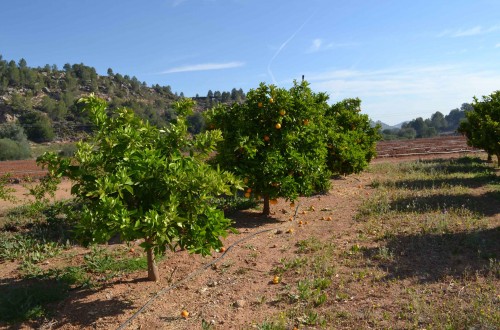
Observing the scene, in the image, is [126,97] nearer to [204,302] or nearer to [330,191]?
[330,191]

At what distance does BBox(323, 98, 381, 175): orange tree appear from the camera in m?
13.2

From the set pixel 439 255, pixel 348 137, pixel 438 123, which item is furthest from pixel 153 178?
pixel 438 123

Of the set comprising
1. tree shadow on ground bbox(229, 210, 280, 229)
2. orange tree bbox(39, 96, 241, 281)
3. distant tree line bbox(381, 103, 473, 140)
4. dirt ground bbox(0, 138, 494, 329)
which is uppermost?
distant tree line bbox(381, 103, 473, 140)

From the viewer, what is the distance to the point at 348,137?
45.7 feet

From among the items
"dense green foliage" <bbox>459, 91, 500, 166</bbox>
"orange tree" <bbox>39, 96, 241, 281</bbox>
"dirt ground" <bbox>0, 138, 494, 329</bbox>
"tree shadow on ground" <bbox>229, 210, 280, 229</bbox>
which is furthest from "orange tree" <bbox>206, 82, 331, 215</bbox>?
"dense green foliage" <bbox>459, 91, 500, 166</bbox>

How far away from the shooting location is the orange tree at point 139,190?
4219 mm

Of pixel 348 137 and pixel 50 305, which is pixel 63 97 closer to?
pixel 348 137

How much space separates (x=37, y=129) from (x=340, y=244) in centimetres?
5819

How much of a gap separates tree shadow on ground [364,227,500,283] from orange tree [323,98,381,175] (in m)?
5.41

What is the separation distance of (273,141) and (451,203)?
4.66 m

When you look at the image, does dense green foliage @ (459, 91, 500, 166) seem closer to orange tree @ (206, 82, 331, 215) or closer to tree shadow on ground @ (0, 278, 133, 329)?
orange tree @ (206, 82, 331, 215)

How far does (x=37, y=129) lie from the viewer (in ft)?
182

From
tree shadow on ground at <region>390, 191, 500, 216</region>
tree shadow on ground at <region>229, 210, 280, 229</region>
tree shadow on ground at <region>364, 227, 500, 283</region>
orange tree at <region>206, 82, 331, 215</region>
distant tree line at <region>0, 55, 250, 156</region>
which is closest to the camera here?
tree shadow on ground at <region>364, 227, 500, 283</region>

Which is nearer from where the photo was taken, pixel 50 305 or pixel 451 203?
pixel 50 305
